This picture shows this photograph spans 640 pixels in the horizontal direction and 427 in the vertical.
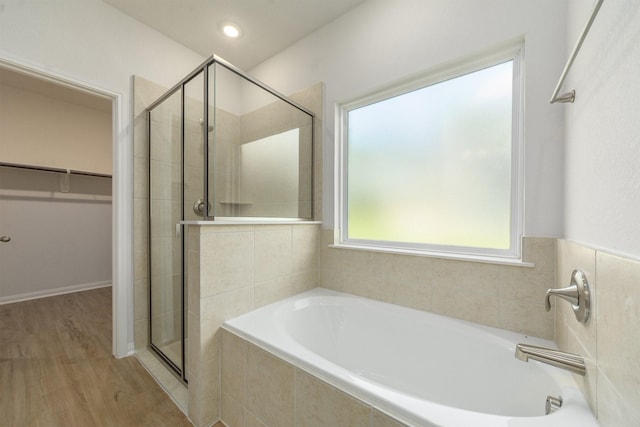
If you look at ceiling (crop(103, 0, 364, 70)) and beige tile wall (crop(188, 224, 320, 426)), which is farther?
ceiling (crop(103, 0, 364, 70))

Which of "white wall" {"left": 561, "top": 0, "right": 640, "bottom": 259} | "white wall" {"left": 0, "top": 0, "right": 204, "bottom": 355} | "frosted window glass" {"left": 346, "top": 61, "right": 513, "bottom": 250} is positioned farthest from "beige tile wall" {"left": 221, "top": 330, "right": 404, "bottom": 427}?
"white wall" {"left": 0, "top": 0, "right": 204, "bottom": 355}

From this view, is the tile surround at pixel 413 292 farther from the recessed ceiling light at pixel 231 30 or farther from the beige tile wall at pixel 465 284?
the recessed ceiling light at pixel 231 30

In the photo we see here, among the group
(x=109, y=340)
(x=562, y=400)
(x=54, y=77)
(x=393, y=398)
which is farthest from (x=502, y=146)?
(x=109, y=340)

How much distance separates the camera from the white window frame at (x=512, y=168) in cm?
129

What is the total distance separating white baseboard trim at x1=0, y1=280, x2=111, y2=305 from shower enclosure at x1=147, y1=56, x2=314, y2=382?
234 centimetres

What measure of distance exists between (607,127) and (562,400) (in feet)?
2.80

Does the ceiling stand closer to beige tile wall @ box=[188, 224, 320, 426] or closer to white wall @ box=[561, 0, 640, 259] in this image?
white wall @ box=[561, 0, 640, 259]

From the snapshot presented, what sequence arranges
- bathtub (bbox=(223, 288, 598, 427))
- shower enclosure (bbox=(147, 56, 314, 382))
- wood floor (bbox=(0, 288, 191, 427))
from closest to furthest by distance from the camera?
bathtub (bbox=(223, 288, 598, 427)) → wood floor (bbox=(0, 288, 191, 427)) → shower enclosure (bbox=(147, 56, 314, 382))

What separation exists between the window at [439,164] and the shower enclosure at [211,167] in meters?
0.41

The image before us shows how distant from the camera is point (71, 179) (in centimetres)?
336

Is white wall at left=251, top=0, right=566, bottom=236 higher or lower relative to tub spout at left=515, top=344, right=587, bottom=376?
higher

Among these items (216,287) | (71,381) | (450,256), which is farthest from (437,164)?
(71,381)

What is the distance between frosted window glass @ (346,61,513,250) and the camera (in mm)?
1366

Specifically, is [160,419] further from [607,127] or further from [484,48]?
[484,48]
